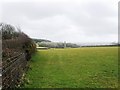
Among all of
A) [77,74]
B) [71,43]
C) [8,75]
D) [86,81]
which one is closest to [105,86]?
[86,81]

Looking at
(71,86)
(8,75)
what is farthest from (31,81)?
(8,75)

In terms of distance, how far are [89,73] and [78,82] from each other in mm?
2940

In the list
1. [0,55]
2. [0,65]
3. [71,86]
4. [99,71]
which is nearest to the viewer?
[0,65]

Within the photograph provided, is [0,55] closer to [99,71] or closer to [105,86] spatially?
[105,86]

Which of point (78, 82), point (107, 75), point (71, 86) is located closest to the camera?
point (71, 86)

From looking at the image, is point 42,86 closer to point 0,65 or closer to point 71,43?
point 0,65

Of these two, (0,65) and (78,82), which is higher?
(0,65)

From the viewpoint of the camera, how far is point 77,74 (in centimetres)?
1587

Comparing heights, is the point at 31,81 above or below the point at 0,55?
below

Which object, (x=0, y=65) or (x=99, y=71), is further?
(x=99, y=71)

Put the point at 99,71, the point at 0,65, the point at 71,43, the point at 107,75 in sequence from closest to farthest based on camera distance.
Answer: the point at 0,65 < the point at 107,75 < the point at 99,71 < the point at 71,43

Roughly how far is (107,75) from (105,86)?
2988 mm

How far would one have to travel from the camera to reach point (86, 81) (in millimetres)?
13641

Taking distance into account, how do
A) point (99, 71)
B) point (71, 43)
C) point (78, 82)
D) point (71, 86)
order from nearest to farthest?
1. point (71, 86)
2. point (78, 82)
3. point (99, 71)
4. point (71, 43)
